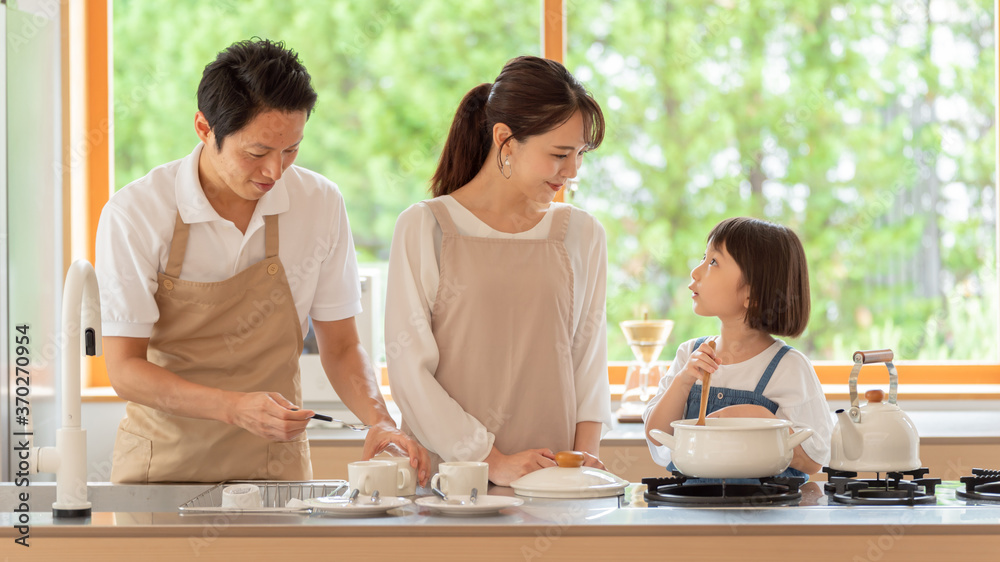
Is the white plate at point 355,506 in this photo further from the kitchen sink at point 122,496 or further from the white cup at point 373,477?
the kitchen sink at point 122,496

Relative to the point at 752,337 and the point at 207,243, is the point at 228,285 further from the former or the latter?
the point at 752,337

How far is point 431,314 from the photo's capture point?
168cm

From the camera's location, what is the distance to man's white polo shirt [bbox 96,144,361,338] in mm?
1582

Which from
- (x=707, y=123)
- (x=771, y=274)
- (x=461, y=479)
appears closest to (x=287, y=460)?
(x=461, y=479)

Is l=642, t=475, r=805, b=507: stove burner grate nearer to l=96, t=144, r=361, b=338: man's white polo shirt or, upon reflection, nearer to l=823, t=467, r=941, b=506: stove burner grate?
l=823, t=467, r=941, b=506: stove burner grate

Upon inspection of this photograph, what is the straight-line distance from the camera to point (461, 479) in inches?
50.4

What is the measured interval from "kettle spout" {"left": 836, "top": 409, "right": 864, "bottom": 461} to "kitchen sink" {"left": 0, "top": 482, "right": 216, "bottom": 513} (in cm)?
94

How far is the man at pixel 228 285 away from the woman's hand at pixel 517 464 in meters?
0.13

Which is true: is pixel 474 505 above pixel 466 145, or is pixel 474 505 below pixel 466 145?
below

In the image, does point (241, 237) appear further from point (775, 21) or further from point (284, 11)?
point (775, 21)

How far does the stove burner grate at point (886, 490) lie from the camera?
4.11 feet

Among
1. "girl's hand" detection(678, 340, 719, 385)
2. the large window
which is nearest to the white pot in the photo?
"girl's hand" detection(678, 340, 719, 385)

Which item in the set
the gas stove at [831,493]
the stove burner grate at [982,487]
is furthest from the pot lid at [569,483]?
the stove burner grate at [982,487]

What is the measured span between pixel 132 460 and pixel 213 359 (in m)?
0.22
